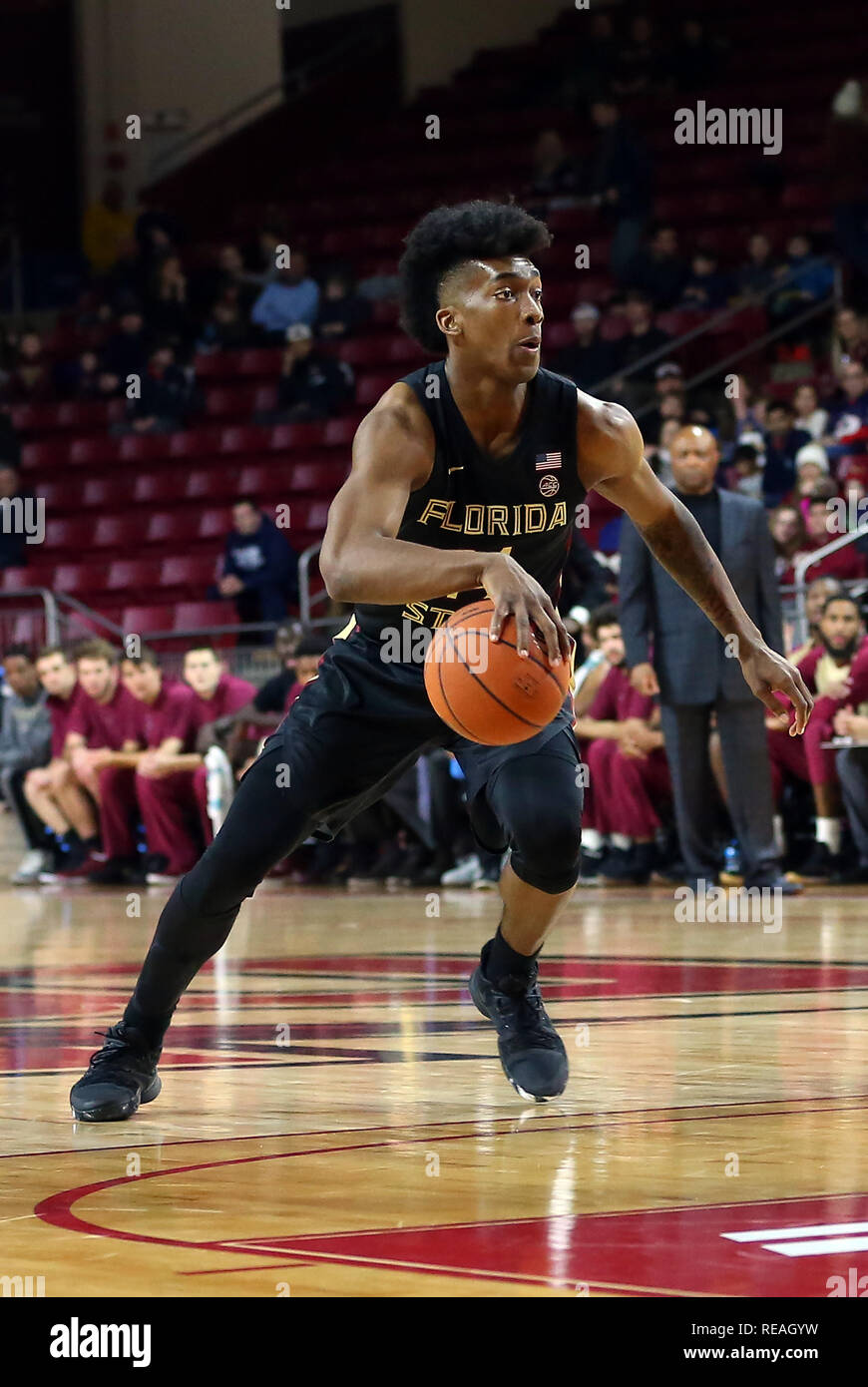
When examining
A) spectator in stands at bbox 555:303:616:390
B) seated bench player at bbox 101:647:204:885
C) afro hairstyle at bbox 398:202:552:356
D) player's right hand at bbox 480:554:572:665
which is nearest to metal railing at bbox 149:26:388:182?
spectator in stands at bbox 555:303:616:390

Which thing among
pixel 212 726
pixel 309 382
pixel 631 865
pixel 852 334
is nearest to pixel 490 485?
pixel 631 865

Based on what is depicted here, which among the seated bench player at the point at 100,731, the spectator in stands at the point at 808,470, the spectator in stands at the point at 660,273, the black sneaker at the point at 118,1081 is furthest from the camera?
the spectator in stands at the point at 660,273

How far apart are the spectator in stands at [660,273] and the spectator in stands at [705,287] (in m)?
0.12

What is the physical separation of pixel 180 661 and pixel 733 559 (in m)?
5.94

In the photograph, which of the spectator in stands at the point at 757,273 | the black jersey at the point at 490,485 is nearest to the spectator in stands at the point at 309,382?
the spectator in stands at the point at 757,273

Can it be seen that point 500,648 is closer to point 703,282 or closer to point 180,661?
point 180,661

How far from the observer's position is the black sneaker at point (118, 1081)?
4340 millimetres

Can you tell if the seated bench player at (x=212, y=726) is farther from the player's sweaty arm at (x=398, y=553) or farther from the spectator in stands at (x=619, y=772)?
the player's sweaty arm at (x=398, y=553)

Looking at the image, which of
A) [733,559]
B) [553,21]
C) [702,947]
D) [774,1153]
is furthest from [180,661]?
[774,1153]

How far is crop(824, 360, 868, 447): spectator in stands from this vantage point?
13.7 meters

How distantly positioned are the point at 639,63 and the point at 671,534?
16.2 metres

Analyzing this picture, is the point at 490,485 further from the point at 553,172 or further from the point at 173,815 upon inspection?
the point at 553,172

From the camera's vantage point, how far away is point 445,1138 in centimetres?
398

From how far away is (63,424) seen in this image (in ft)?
67.1
